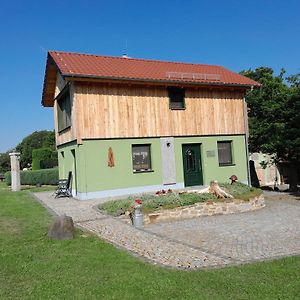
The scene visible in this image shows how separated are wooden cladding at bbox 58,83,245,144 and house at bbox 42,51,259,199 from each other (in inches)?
1.8

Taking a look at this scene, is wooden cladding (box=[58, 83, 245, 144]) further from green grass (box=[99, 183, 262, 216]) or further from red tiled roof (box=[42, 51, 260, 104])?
green grass (box=[99, 183, 262, 216])

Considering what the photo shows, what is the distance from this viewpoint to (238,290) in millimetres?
5133

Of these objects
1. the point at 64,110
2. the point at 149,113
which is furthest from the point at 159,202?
the point at 64,110

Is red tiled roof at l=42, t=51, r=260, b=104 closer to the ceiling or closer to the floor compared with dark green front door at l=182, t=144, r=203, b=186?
closer to the ceiling

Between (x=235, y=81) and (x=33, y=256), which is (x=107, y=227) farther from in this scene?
(x=235, y=81)

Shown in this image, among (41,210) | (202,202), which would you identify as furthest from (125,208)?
(41,210)

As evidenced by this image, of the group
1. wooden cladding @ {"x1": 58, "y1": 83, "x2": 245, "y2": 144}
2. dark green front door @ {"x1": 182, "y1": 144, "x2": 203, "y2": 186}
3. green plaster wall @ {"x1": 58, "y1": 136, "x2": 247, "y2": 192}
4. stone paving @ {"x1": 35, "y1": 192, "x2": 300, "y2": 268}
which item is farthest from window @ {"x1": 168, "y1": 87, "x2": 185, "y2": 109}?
stone paving @ {"x1": 35, "y1": 192, "x2": 300, "y2": 268}

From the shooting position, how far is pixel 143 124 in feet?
58.5

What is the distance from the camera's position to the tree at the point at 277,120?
18.6 m

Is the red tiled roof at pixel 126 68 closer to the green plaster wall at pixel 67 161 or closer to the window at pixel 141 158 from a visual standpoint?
the window at pixel 141 158

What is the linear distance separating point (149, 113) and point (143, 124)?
0.62 meters

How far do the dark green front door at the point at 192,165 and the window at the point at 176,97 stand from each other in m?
2.01

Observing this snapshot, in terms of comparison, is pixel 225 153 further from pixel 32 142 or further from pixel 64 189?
pixel 32 142

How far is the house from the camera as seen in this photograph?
16.7m
